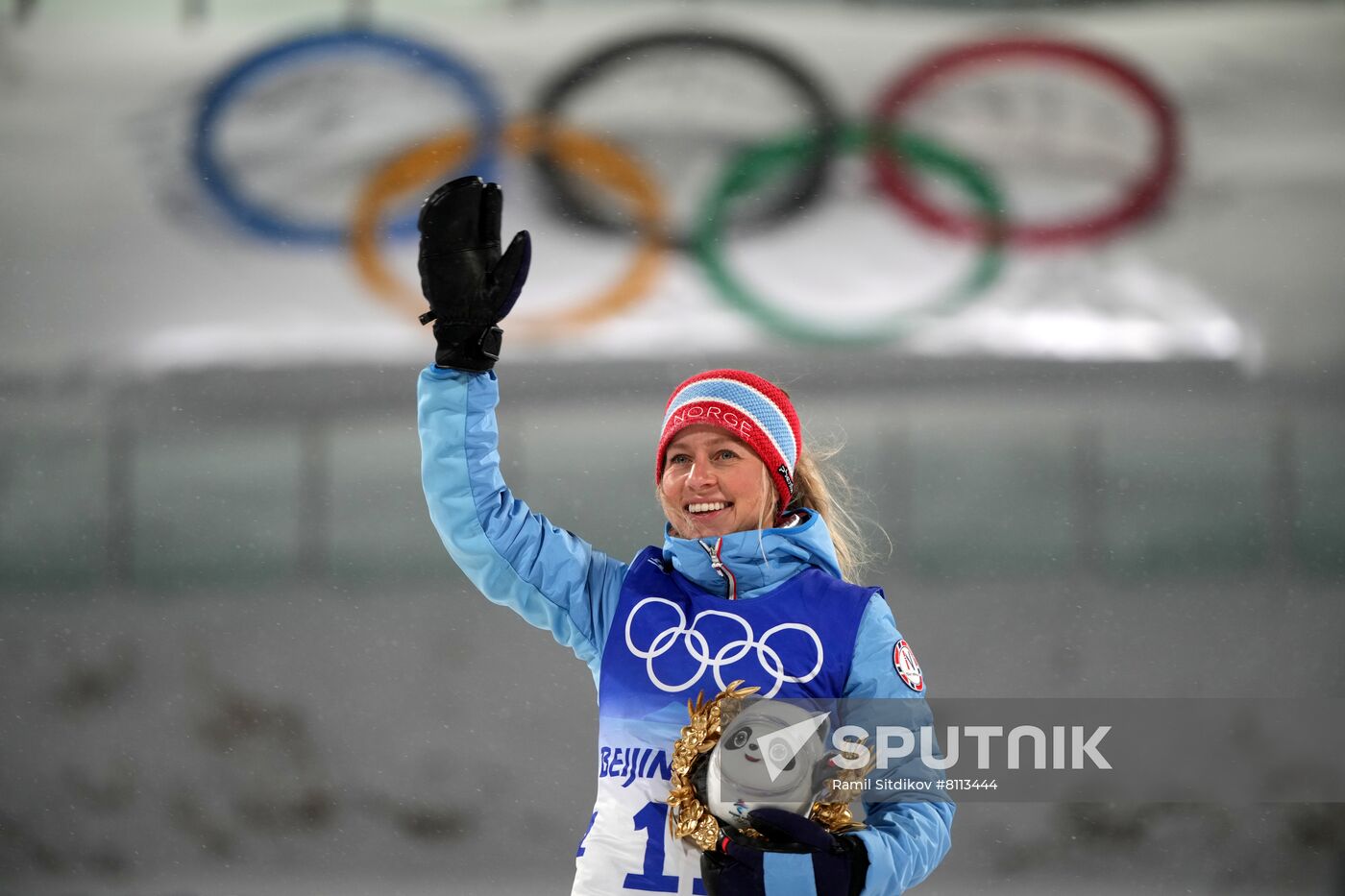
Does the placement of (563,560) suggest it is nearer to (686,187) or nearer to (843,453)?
(843,453)

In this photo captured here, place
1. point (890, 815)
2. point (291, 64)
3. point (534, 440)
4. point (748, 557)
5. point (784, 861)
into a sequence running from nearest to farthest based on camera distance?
point (784, 861), point (890, 815), point (748, 557), point (534, 440), point (291, 64)

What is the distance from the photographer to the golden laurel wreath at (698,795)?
1.33 m

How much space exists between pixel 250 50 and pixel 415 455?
1198 millimetres

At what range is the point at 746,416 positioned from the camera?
1589 mm

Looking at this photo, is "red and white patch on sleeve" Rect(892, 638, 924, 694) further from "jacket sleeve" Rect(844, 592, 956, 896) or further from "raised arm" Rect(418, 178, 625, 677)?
"raised arm" Rect(418, 178, 625, 677)

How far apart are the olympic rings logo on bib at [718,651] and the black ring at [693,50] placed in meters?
2.20

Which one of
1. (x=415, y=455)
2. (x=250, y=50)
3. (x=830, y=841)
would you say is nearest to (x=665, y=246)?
(x=415, y=455)

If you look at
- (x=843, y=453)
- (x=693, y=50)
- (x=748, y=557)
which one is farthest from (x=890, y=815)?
(x=693, y=50)

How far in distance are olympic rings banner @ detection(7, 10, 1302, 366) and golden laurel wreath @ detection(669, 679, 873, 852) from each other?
84.7 inches

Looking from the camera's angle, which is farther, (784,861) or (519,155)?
(519,155)

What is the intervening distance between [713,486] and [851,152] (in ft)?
7.45

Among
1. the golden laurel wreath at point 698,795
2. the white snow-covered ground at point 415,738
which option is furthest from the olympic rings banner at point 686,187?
the golden laurel wreath at point 698,795

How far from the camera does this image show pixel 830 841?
1303 mm

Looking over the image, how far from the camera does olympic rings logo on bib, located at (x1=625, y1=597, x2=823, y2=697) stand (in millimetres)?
1450
